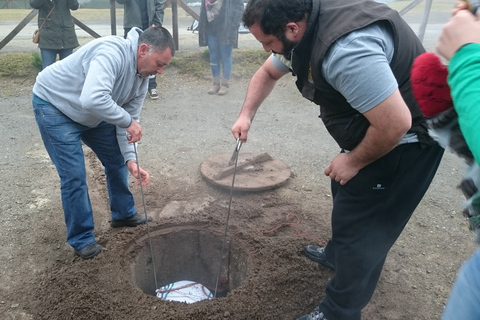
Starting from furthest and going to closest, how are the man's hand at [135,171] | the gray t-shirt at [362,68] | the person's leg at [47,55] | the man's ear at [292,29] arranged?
the person's leg at [47,55]
the man's hand at [135,171]
the man's ear at [292,29]
the gray t-shirt at [362,68]

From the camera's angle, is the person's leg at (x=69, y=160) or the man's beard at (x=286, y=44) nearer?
the man's beard at (x=286, y=44)

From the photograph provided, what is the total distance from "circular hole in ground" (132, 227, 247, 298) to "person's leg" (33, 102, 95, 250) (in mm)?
466

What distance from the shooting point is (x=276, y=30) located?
2.04 m

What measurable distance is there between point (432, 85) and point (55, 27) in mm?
6233

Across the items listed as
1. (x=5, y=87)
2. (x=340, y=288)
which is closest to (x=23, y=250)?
(x=340, y=288)

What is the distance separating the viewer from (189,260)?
3418 millimetres

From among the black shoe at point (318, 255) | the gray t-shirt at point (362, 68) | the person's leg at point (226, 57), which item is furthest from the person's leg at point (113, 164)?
the person's leg at point (226, 57)

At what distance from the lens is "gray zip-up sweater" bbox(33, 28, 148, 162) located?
2.64m

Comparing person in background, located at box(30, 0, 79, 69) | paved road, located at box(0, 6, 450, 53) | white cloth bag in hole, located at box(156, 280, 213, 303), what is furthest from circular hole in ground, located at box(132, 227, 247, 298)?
paved road, located at box(0, 6, 450, 53)

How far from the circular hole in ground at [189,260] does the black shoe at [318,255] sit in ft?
1.60

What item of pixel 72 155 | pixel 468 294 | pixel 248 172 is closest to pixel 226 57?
pixel 248 172

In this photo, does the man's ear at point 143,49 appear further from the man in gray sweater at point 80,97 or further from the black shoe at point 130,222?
the black shoe at point 130,222

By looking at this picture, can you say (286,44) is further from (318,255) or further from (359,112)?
(318,255)

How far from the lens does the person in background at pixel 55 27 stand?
6.21 m
